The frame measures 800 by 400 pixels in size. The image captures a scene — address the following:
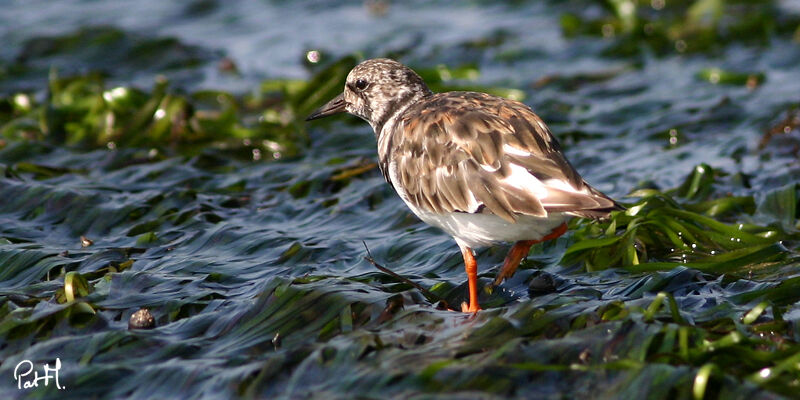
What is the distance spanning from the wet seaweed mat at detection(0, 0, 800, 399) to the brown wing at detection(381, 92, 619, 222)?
36cm

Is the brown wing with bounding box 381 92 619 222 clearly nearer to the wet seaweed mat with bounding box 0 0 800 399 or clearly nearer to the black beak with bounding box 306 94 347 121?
the wet seaweed mat with bounding box 0 0 800 399

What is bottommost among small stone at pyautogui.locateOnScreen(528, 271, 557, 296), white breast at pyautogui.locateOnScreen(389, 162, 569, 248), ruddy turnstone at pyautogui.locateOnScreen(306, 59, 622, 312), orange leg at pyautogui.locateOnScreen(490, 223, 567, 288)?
small stone at pyautogui.locateOnScreen(528, 271, 557, 296)

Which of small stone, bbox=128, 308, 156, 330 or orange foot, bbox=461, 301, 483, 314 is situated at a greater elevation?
orange foot, bbox=461, 301, 483, 314

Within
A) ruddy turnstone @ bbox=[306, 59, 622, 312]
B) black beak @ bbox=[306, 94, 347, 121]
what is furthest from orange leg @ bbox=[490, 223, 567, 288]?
black beak @ bbox=[306, 94, 347, 121]

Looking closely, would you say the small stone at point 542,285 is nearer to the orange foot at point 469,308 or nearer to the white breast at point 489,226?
the white breast at point 489,226

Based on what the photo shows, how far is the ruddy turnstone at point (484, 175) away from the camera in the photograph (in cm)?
339

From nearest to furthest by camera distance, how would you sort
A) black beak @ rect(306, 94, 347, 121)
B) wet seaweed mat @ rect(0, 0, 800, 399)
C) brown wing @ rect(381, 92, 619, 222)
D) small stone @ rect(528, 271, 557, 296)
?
wet seaweed mat @ rect(0, 0, 800, 399)
brown wing @ rect(381, 92, 619, 222)
small stone @ rect(528, 271, 557, 296)
black beak @ rect(306, 94, 347, 121)

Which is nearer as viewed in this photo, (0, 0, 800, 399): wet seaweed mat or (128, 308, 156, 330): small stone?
(0, 0, 800, 399): wet seaweed mat

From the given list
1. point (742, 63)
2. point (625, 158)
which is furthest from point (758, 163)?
point (742, 63)

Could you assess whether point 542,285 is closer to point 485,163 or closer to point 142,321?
point 485,163

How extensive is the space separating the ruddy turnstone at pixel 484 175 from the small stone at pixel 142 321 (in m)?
1.08

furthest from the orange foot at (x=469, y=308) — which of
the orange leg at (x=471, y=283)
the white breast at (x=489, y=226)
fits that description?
the white breast at (x=489, y=226)

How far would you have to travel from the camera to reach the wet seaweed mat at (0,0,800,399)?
9.79 feet

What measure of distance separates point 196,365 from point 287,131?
10.3ft
